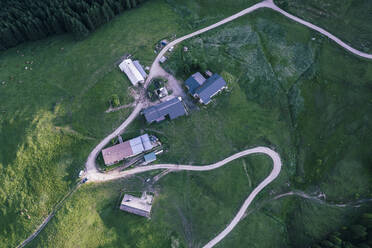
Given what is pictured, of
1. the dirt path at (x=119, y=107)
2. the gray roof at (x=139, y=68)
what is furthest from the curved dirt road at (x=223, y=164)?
the gray roof at (x=139, y=68)

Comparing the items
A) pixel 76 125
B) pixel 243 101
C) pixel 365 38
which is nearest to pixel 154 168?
pixel 76 125

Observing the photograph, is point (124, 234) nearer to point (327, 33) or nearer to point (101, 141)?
point (101, 141)

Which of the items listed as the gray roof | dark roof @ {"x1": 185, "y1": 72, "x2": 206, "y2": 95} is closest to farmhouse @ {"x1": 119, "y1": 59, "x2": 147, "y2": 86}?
the gray roof

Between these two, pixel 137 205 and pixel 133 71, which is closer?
pixel 137 205

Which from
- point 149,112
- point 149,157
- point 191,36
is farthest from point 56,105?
point 191,36

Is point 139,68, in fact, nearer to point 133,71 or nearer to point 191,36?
point 133,71

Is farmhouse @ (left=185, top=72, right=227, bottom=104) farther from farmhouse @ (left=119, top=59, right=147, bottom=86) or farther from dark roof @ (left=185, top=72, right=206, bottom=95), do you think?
farmhouse @ (left=119, top=59, right=147, bottom=86)
